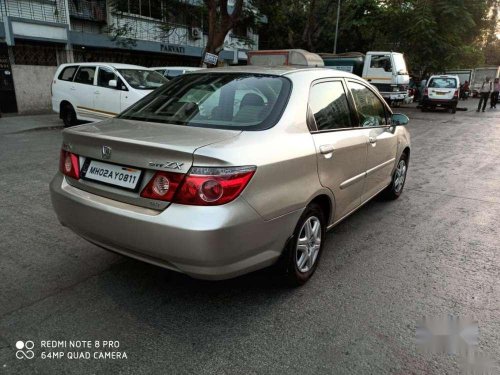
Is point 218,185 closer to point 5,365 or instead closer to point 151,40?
point 5,365

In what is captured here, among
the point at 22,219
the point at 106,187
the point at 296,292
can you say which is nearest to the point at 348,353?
the point at 296,292

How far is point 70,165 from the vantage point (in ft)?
9.82

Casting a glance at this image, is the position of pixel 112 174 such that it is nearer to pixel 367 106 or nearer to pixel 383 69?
pixel 367 106

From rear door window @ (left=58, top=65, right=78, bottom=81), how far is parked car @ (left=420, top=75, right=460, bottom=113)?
55.9ft

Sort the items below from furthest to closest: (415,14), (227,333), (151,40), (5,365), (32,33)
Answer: (415,14), (151,40), (32,33), (227,333), (5,365)

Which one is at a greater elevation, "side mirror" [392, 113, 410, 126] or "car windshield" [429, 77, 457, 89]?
"side mirror" [392, 113, 410, 126]

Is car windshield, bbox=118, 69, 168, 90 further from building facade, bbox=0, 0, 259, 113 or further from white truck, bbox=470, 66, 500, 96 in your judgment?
white truck, bbox=470, 66, 500, 96

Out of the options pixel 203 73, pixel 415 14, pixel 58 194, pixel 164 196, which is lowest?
pixel 58 194

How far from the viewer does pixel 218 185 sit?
2348 millimetres

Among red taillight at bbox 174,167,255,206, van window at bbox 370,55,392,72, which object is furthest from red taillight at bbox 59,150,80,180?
van window at bbox 370,55,392,72

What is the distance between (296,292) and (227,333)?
73cm

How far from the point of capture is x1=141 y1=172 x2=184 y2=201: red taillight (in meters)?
2.40

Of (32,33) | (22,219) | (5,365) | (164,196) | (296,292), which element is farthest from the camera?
(32,33)

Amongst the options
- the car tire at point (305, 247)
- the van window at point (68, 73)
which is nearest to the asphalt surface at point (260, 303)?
the car tire at point (305, 247)
